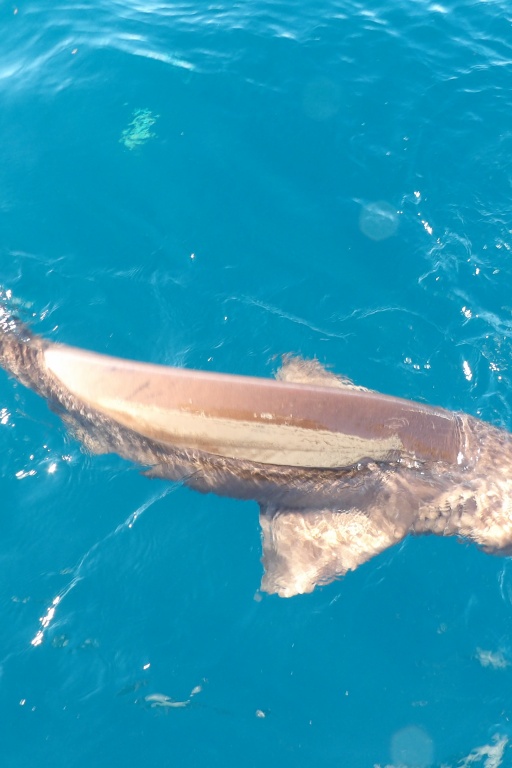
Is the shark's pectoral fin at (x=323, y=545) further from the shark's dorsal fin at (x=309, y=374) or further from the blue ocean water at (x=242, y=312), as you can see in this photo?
the shark's dorsal fin at (x=309, y=374)

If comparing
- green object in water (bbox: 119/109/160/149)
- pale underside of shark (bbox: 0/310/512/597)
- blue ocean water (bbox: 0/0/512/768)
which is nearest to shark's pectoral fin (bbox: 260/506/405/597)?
pale underside of shark (bbox: 0/310/512/597)

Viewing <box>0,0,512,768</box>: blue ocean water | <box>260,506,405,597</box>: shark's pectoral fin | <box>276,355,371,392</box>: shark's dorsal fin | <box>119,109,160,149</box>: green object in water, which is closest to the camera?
<box>0,0,512,768</box>: blue ocean water

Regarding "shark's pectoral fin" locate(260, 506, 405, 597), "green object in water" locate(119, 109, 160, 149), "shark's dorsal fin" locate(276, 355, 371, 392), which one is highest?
"green object in water" locate(119, 109, 160, 149)

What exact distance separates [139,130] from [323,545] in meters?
9.23

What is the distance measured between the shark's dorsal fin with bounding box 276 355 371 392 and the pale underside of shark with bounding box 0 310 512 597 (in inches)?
55.2

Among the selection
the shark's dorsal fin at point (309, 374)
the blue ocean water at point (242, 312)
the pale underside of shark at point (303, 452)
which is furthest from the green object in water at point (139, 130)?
the pale underside of shark at point (303, 452)

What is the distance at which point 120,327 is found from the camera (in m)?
10.9

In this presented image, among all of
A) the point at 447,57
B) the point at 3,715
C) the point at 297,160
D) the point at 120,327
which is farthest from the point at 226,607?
the point at 447,57

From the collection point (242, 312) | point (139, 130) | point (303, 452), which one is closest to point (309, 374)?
point (242, 312)

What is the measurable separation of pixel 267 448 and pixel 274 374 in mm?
2547

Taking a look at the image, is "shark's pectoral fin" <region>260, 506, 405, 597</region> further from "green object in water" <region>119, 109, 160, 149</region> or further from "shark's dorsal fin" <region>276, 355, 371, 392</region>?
"green object in water" <region>119, 109, 160, 149</region>

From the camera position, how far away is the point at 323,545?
8531mm

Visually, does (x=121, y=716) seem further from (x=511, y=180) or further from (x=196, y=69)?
(x=196, y=69)

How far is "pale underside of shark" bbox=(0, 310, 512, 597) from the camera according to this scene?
776cm
